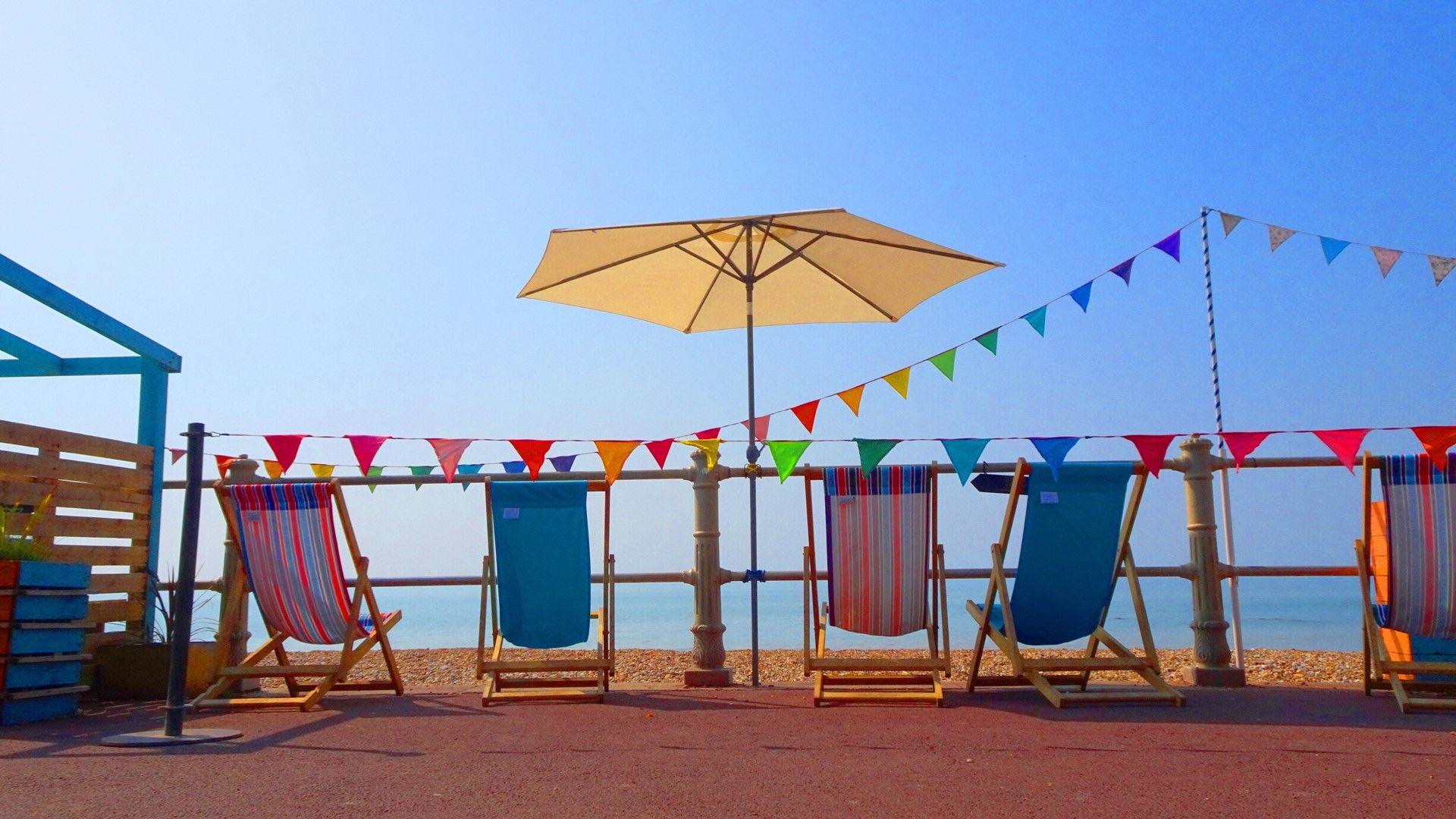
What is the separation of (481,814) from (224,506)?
2603 millimetres

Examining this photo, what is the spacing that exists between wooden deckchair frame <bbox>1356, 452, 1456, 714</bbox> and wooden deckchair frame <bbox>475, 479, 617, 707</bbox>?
2.89 meters

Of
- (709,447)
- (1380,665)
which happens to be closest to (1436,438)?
(1380,665)

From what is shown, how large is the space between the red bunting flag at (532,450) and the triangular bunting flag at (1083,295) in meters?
3.24

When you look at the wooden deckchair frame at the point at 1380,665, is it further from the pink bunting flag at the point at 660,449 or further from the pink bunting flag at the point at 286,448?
the pink bunting flag at the point at 286,448

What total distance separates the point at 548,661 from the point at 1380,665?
3.12 metres

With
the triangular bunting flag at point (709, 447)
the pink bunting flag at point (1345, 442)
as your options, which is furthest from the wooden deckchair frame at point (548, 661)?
the pink bunting flag at point (1345, 442)

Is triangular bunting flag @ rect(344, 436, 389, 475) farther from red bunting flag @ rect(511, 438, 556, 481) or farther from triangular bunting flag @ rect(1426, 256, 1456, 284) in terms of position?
triangular bunting flag @ rect(1426, 256, 1456, 284)

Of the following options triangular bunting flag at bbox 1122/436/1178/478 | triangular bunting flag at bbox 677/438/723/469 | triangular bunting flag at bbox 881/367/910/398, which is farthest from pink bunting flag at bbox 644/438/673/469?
triangular bunting flag at bbox 1122/436/1178/478

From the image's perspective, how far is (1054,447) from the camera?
15.6 ft

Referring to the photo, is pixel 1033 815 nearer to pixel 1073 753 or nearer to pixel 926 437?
pixel 1073 753

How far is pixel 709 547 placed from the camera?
4.98m

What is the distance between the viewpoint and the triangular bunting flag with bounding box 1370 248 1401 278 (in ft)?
20.6

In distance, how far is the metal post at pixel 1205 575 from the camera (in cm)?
489

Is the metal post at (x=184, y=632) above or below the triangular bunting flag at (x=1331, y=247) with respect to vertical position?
below
